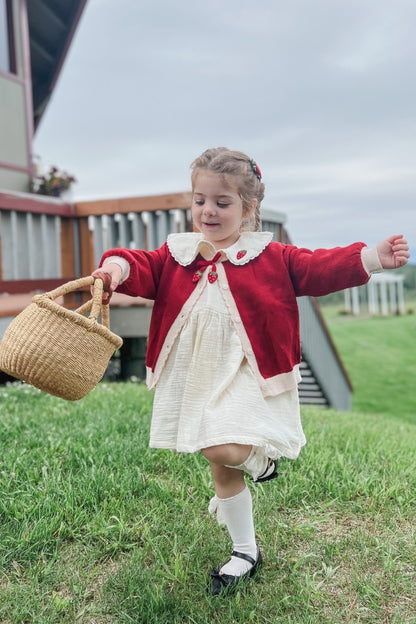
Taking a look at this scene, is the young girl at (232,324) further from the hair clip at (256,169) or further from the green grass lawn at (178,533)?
the green grass lawn at (178,533)

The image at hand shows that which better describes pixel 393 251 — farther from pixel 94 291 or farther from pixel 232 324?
pixel 94 291

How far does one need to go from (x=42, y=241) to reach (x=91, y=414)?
311 cm

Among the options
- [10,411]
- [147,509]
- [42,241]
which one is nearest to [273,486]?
[147,509]

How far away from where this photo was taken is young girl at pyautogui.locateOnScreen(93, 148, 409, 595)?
7.29ft

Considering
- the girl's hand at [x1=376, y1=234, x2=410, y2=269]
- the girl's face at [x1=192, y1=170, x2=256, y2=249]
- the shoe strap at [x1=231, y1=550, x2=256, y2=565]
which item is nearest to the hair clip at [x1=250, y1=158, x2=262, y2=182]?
the girl's face at [x1=192, y1=170, x2=256, y2=249]

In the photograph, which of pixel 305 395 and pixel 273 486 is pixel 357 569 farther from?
pixel 305 395

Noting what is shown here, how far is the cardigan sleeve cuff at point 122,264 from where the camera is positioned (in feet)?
7.59

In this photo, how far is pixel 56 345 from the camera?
2.07m

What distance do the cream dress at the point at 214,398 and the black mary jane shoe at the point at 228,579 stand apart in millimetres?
460

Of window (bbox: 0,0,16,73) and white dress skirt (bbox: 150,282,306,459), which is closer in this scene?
white dress skirt (bbox: 150,282,306,459)

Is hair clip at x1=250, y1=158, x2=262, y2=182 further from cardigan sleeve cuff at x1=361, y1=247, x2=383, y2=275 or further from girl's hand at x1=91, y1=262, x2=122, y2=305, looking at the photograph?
girl's hand at x1=91, y1=262, x2=122, y2=305

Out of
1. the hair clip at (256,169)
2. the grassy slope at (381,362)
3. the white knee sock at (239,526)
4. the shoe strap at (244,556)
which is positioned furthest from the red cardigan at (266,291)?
the grassy slope at (381,362)

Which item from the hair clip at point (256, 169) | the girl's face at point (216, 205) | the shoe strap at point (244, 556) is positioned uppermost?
the hair clip at point (256, 169)

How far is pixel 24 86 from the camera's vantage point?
10.5m
